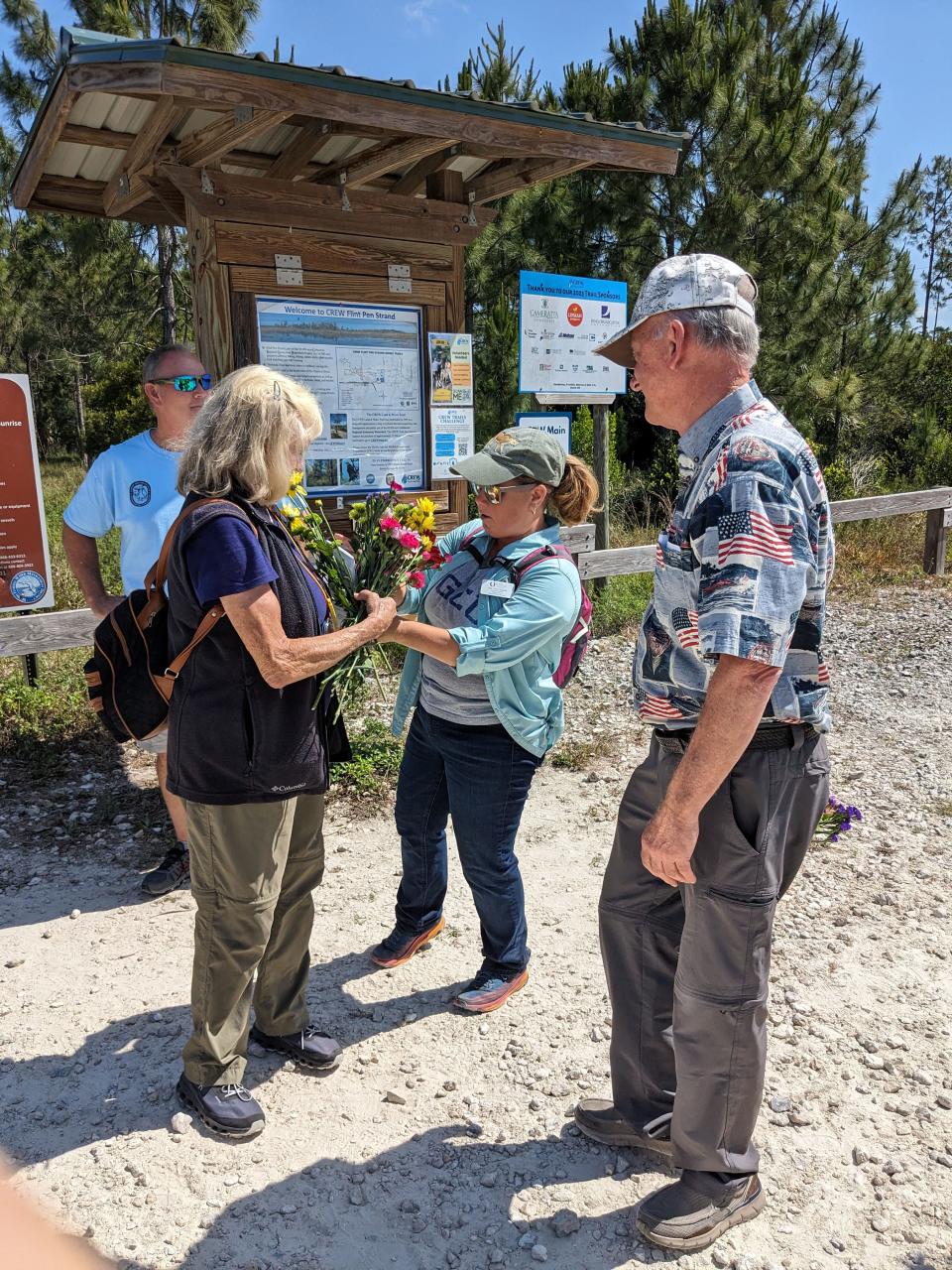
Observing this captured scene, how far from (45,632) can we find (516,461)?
3.09 metres

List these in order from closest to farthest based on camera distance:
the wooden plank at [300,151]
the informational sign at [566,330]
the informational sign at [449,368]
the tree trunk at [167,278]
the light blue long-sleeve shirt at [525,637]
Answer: the light blue long-sleeve shirt at [525,637] → the wooden plank at [300,151] → the informational sign at [449,368] → the informational sign at [566,330] → the tree trunk at [167,278]

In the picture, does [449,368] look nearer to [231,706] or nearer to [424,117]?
[424,117]

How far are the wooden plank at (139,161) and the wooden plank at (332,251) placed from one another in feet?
1.40

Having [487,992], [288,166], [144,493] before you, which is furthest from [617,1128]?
[288,166]

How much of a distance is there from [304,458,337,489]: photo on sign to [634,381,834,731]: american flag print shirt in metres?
2.99

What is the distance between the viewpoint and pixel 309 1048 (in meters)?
2.87

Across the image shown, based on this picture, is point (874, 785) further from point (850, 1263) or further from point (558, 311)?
point (558, 311)

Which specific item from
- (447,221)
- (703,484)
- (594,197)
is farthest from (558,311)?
(594,197)

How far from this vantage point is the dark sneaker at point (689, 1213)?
2.22 metres

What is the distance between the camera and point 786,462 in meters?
1.94

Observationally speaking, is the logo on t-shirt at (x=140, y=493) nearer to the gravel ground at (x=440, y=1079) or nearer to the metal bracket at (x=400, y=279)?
the gravel ground at (x=440, y=1079)

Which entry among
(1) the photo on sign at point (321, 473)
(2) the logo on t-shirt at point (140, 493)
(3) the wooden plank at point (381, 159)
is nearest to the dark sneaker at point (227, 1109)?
(2) the logo on t-shirt at point (140, 493)

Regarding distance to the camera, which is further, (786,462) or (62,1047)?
(62,1047)

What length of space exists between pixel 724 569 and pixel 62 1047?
8.21 feet
